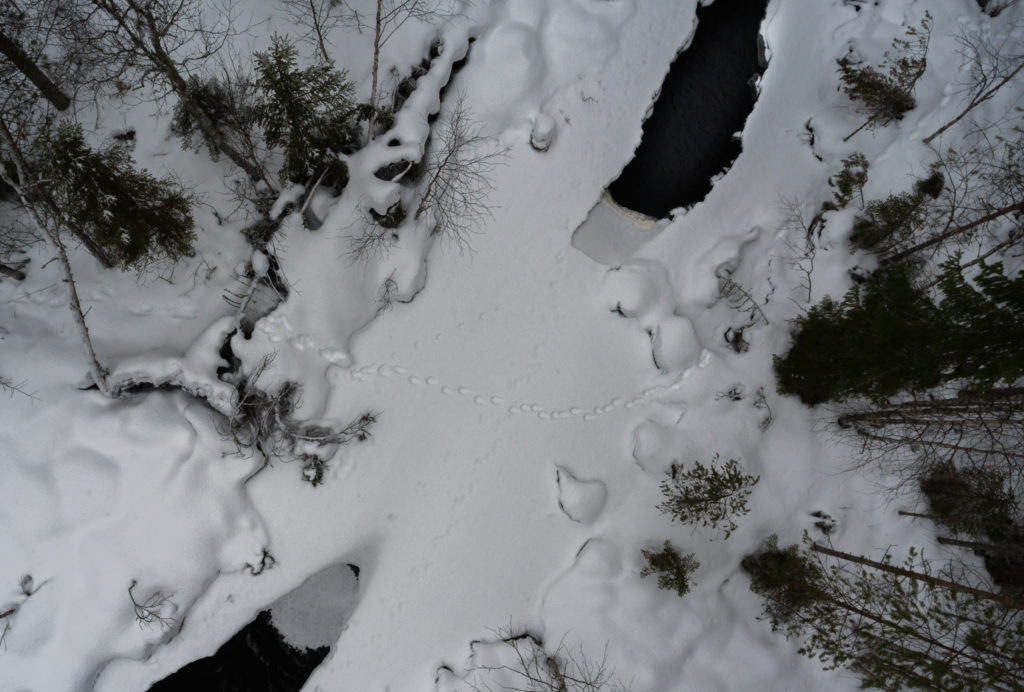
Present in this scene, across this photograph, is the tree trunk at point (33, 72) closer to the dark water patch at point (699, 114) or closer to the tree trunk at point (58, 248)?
the tree trunk at point (58, 248)

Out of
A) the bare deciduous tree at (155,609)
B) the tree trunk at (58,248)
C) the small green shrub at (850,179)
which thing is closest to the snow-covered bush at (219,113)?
the tree trunk at (58,248)

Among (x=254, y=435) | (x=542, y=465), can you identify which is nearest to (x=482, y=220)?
(x=542, y=465)

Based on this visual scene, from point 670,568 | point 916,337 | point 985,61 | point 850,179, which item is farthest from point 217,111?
point 985,61

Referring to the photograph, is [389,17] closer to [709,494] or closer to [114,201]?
[114,201]

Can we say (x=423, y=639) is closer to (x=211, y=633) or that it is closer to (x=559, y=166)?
(x=211, y=633)

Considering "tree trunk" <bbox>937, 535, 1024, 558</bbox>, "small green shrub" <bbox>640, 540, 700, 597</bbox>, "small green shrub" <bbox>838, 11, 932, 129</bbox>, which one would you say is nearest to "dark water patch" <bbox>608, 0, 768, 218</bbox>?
"small green shrub" <bbox>838, 11, 932, 129</bbox>

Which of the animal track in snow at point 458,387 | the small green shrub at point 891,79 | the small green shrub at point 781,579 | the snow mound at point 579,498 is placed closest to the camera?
the small green shrub at point 781,579

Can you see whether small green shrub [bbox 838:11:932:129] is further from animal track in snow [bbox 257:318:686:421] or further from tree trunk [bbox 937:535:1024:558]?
tree trunk [bbox 937:535:1024:558]
